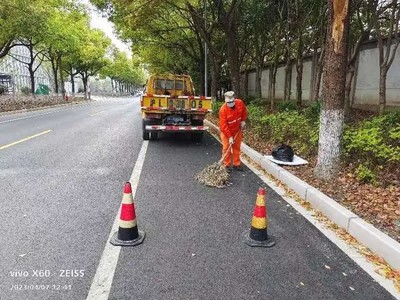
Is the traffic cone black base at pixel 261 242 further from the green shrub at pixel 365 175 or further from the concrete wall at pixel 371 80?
the concrete wall at pixel 371 80

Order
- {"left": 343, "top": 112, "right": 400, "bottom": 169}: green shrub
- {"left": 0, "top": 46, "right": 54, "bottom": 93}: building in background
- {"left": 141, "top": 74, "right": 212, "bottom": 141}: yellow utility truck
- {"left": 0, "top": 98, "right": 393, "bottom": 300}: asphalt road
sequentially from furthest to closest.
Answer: {"left": 0, "top": 46, "right": 54, "bottom": 93}: building in background < {"left": 141, "top": 74, "right": 212, "bottom": 141}: yellow utility truck < {"left": 343, "top": 112, "right": 400, "bottom": 169}: green shrub < {"left": 0, "top": 98, "right": 393, "bottom": 300}: asphalt road

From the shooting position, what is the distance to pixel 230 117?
287 inches

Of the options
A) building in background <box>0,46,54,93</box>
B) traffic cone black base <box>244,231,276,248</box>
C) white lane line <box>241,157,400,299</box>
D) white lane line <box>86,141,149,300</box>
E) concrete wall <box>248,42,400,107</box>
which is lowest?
white lane line <box>241,157,400,299</box>

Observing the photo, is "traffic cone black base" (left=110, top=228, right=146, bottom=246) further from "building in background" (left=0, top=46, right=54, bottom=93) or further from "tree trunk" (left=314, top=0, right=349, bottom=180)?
"building in background" (left=0, top=46, right=54, bottom=93)

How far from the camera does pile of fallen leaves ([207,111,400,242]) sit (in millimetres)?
4223

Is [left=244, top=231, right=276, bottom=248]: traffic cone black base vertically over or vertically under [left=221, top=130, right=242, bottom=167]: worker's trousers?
under

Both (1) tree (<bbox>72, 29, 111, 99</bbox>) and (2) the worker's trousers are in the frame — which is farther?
(1) tree (<bbox>72, 29, 111, 99</bbox>)

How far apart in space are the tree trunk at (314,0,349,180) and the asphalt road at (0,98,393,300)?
1.19 metres

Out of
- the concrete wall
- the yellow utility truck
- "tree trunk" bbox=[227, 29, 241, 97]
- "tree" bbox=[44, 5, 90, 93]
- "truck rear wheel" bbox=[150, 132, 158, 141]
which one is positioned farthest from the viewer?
"tree" bbox=[44, 5, 90, 93]

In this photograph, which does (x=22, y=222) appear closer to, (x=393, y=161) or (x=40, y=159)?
(x=40, y=159)

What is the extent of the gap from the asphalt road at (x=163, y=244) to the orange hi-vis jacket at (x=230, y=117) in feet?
3.20

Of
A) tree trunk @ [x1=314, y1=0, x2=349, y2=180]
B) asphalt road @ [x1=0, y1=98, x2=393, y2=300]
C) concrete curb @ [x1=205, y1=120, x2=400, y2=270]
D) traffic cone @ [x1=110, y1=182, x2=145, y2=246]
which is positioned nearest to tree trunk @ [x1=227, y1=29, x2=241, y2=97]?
asphalt road @ [x1=0, y1=98, x2=393, y2=300]

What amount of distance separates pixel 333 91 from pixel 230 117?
2.17m

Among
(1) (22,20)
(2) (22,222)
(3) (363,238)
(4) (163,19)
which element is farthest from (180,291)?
(1) (22,20)
